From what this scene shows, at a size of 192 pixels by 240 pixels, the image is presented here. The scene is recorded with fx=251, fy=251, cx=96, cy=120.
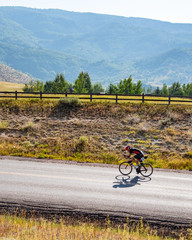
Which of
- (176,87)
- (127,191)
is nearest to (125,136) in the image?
(127,191)

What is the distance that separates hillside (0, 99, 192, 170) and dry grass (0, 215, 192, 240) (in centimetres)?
768

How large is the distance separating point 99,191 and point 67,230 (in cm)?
316

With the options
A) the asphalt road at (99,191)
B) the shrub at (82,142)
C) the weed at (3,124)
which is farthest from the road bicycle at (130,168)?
the weed at (3,124)

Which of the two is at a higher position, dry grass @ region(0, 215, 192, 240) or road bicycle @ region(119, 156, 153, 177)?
road bicycle @ region(119, 156, 153, 177)

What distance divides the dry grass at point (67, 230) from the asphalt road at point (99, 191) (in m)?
0.69

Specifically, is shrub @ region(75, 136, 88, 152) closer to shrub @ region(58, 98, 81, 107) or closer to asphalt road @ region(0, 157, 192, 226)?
asphalt road @ region(0, 157, 192, 226)

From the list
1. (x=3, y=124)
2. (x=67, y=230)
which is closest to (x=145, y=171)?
(x=67, y=230)

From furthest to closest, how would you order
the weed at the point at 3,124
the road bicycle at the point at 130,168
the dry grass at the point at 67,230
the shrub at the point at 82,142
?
the weed at the point at 3,124 → the shrub at the point at 82,142 → the road bicycle at the point at 130,168 → the dry grass at the point at 67,230

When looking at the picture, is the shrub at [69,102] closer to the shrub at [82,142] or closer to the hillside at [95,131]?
the hillside at [95,131]

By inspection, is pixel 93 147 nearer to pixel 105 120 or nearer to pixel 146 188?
pixel 105 120

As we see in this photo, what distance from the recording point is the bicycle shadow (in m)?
11.7

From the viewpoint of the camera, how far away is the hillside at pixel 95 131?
685 inches

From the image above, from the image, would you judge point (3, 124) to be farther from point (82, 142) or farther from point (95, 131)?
point (95, 131)

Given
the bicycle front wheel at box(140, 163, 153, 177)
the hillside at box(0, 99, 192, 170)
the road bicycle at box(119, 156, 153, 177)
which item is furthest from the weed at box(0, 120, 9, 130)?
the bicycle front wheel at box(140, 163, 153, 177)
